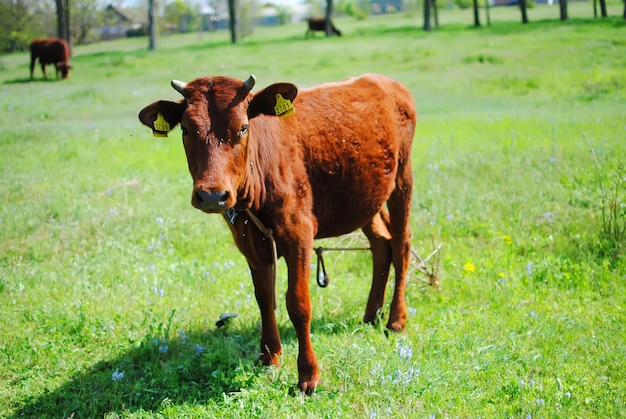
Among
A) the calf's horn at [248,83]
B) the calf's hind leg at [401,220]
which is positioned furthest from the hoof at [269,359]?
the calf's horn at [248,83]

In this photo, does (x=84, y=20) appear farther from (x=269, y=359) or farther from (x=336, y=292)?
(x=269, y=359)

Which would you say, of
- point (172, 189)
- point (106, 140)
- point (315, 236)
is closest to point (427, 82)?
point (106, 140)

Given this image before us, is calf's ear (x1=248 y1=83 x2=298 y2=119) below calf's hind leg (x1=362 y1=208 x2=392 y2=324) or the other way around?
the other way around

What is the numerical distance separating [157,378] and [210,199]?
A: 1.81 m

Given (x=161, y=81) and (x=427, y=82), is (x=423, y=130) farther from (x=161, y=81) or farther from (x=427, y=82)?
(x=161, y=81)

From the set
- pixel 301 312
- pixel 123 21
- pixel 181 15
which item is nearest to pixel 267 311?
pixel 301 312

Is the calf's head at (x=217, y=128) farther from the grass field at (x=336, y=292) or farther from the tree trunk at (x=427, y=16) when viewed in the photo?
the tree trunk at (x=427, y=16)

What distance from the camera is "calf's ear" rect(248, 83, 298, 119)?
4.53 meters

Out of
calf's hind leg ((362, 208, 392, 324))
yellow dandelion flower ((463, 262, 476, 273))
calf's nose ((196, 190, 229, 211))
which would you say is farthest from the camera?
yellow dandelion flower ((463, 262, 476, 273))

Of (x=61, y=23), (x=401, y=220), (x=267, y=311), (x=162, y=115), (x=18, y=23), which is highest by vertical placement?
(x=18, y=23)

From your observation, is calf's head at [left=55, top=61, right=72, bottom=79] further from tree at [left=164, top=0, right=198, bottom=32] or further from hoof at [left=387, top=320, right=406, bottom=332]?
tree at [left=164, top=0, right=198, bottom=32]

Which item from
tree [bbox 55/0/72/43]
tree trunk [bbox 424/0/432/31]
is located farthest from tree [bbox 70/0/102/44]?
tree trunk [bbox 424/0/432/31]

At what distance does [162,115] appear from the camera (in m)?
4.60

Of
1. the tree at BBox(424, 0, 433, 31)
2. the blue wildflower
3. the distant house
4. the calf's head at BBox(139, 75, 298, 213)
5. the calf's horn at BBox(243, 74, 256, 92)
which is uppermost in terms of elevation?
the distant house
